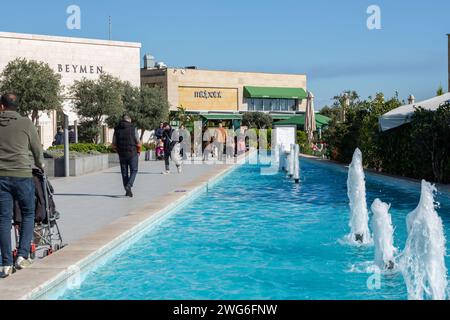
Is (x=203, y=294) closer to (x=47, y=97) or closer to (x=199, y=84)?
(x=47, y=97)

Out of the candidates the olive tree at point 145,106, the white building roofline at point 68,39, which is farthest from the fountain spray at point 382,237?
the white building roofline at point 68,39

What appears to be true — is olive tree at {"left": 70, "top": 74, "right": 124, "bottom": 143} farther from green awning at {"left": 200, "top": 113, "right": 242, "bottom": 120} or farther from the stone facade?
the stone facade

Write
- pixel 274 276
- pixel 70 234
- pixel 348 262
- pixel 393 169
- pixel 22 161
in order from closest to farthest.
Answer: pixel 22 161, pixel 274 276, pixel 348 262, pixel 70 234, pixel 393 169

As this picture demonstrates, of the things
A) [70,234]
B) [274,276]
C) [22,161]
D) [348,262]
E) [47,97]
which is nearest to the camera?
[22,161]

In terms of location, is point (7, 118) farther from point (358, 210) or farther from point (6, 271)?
point (358, 210)

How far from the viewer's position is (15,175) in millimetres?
6324

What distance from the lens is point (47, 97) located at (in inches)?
1378

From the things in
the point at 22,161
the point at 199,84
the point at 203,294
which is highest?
the point at 199,84

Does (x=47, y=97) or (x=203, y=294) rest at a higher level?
(x=47, y=97)

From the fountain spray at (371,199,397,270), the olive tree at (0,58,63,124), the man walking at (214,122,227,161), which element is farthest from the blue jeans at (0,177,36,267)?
the olive tree at (0,58,63,124)

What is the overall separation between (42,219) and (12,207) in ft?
2.10
